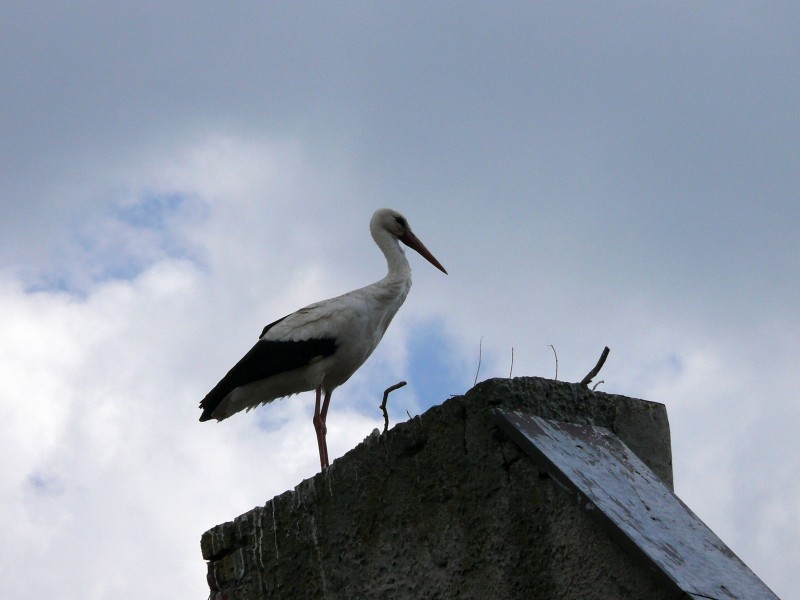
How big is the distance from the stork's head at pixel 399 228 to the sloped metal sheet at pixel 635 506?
4566 millimetres

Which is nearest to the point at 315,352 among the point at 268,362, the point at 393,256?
the point at 268,362

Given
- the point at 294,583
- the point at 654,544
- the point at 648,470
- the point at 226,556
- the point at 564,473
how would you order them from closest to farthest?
the point at 654,544 → the point at 564,473 → the point at 648,470 → the point at 294,583 → the point at 226,556

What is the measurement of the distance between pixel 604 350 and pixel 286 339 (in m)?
3.63

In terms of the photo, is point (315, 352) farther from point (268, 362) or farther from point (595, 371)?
point (595, 371)

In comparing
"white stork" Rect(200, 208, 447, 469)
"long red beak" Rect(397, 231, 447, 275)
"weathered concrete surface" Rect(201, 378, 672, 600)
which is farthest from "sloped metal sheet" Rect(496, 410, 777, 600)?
"long red beak" Rect(397, 231, 447, 275)

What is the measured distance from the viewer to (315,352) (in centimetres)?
666

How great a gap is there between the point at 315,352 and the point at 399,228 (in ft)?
4.38

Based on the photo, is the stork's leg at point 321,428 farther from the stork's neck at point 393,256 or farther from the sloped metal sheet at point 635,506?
the sloped metal sheet at point 635,506

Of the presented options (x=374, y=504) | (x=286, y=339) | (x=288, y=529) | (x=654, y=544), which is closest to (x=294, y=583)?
(x=288, y=529)

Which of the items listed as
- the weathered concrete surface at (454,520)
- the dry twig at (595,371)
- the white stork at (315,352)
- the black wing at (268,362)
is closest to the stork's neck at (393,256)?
the white stork at (315,352)

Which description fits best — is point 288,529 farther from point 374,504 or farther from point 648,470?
point 648,470

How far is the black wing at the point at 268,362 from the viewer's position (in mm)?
6652

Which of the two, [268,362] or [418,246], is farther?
[418,246]

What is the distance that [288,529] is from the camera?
3709 mm
